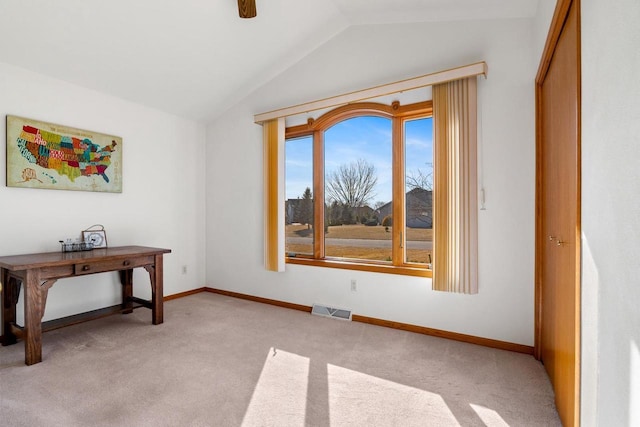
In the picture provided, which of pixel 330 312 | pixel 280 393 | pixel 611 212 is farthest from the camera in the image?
pixel 330 312

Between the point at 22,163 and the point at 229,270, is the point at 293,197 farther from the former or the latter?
the point at 22,163

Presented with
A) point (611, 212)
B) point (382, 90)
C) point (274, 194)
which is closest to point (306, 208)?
point (274, 194)

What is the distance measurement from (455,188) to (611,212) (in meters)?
1.70

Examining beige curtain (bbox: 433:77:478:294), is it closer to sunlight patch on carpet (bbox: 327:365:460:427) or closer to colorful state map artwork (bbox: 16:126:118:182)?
sunlight patch on carpet (bbox: 327:365:460:427)

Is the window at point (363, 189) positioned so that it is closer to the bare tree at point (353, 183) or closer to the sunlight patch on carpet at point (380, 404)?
the bare tree at point (353, 183)

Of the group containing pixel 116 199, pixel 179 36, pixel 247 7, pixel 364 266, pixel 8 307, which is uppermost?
pixel 179 36

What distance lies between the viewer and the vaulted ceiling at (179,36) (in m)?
2.59

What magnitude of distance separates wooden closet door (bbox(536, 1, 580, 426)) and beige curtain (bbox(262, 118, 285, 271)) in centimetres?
249

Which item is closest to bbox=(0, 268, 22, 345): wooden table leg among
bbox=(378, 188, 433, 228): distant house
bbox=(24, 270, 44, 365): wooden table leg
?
bbox=(24, 270, 44, 365): wooden table leg

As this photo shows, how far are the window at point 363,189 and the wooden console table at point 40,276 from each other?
1.53 m

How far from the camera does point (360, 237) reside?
3547 millimetres

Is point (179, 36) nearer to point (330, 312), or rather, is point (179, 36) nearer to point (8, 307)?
point (8, 307)

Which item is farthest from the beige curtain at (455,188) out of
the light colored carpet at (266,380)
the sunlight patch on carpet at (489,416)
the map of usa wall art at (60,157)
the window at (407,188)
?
the map of usa wall art at (60,157)

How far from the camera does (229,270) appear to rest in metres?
4.36
